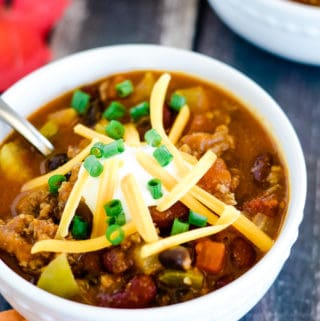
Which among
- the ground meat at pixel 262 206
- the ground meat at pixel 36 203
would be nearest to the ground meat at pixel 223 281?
the ground meat at pixel 262 206

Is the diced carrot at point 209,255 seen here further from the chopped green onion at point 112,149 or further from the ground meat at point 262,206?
the chopped green onion at point 112,149

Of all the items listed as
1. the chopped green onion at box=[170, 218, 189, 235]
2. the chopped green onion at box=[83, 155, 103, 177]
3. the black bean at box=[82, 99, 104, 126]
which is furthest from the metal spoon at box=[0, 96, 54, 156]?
the chopped green onion at box=[170, 218, 189, 235]

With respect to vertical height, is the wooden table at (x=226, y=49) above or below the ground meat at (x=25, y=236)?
below

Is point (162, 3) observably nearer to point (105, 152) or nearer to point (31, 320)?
point (105, 152)

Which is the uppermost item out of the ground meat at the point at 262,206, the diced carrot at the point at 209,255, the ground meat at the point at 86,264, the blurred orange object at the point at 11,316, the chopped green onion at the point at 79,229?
the chopped green onion at the point at 79,229

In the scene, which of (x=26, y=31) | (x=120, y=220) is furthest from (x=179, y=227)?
(x=26, y=31)

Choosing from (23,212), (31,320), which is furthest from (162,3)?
(31,320)

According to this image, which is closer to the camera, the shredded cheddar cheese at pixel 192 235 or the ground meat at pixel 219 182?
the shredded cheddar cheese at pixel 192 235

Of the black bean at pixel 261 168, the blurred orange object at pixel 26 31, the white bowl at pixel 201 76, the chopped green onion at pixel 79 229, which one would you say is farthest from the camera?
the blurred orange object at pixel 26 31

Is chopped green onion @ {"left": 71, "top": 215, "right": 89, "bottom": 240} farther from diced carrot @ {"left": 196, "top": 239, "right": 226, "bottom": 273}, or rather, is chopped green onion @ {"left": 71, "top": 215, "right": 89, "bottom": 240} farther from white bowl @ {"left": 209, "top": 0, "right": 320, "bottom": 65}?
white bowl @ {"left": 209, "top": 0, "right": 320, "bottom": 65}
